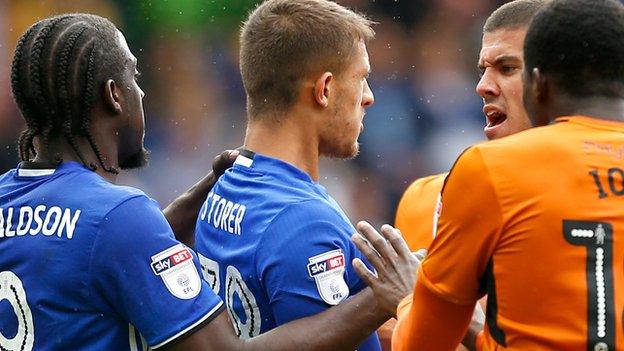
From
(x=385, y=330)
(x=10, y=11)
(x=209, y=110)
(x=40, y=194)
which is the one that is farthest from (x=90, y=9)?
(x=40, y=194)

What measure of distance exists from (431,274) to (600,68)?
72cm

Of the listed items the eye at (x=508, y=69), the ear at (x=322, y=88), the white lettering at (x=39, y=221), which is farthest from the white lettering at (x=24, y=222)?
the eye at (x=508, y=69)

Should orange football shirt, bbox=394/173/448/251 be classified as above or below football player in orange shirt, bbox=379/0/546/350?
below

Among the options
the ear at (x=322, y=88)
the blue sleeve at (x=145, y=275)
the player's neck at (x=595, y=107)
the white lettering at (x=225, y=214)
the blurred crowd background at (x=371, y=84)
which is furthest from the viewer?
the blurred crowd background at (x=371, y=84)

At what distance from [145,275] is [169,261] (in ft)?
0.30

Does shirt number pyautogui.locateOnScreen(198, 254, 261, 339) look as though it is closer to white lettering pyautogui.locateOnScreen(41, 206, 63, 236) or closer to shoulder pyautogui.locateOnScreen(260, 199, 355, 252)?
shoulder pyautogui.locateOnScreen(260, 199, 355, 252)

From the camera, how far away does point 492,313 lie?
9.90 ft

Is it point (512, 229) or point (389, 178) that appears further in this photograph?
point (389, 178)

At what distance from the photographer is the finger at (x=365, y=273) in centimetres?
348

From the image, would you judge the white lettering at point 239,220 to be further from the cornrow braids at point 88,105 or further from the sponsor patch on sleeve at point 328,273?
the cornrow braids at point 88,105

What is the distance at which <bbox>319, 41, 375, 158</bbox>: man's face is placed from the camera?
159 inches

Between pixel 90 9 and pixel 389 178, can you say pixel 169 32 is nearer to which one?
pixel 90 9

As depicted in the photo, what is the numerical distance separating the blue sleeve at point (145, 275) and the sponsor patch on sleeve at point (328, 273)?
387 millimetres

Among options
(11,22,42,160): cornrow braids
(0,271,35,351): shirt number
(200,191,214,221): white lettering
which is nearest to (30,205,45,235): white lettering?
(0,271,35,351): shirt number
